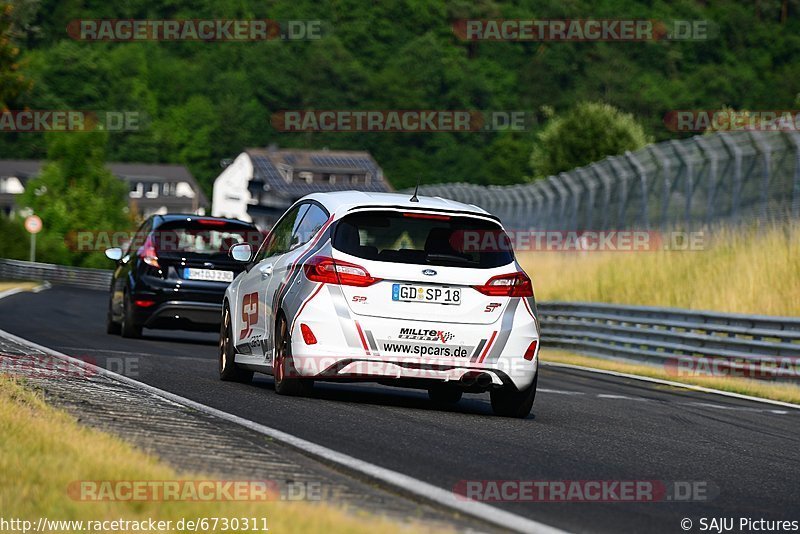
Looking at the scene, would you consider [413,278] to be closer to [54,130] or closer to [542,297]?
[542,297]

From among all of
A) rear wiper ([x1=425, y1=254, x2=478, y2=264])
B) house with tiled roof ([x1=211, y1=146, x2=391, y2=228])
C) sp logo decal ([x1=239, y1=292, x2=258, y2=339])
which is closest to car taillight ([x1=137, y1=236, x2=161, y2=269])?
sp logo decal ([x1=239, y1=292, x2=258, y2=339])

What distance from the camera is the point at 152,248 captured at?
19.1 meters

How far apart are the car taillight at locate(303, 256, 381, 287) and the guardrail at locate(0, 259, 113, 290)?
60.0 m

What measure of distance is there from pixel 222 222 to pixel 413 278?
8370 mm

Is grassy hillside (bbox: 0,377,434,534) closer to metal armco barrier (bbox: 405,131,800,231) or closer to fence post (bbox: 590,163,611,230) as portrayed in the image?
metal armco barrier (bbox: 405,131,800,231)

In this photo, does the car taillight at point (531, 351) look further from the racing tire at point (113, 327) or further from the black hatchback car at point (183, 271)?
the racing tire at point (113, 327)

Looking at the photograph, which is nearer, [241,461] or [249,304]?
[241,461]

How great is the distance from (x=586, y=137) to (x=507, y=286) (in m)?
88.3

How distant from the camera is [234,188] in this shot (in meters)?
162

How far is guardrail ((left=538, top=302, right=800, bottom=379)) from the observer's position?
19359mm

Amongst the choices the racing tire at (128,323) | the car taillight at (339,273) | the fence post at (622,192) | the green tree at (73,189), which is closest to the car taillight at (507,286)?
the car taillight at (339,273)

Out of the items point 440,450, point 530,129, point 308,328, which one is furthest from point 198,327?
point 530,129

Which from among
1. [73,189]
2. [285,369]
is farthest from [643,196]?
[73,189]

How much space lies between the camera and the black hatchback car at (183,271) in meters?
18.8
